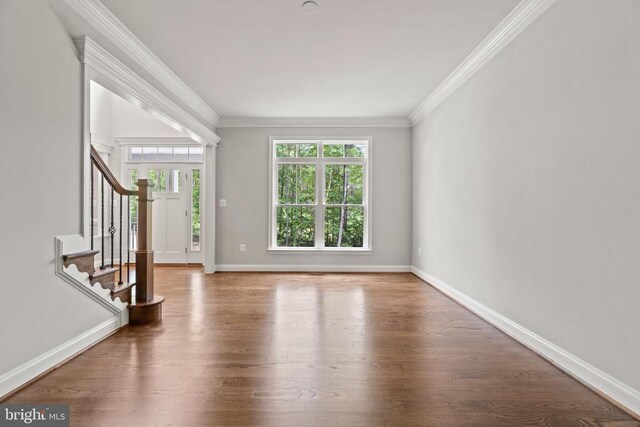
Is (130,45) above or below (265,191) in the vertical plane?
above

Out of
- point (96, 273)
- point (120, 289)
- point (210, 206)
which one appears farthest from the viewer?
point (210, 206)

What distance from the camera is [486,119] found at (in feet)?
10.8

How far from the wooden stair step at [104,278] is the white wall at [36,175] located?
0.58ft

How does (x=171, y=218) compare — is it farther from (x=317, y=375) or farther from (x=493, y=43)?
(x=493, y=43)

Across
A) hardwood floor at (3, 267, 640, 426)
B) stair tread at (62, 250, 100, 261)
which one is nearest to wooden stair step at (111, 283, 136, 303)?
hardwood floor at (3, 267, 640, 426)

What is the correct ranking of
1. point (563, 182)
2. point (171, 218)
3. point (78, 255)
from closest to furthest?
point (563, 182) < point (78, 255) < point (171, 218)

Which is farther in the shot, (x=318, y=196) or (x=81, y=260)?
(x=318, y=196)

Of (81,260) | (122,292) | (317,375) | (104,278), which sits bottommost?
(317,375)

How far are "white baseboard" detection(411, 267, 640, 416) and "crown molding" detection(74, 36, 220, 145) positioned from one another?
3903mm

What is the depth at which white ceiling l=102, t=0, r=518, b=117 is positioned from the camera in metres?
2.65

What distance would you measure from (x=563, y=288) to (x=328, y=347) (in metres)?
1.66

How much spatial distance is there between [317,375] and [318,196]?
4.02m

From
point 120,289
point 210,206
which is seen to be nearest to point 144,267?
point 120,289

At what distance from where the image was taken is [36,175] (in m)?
2.15
